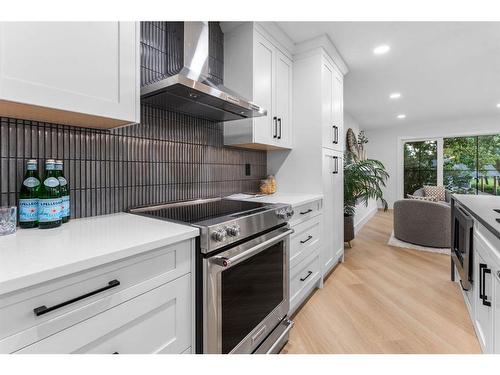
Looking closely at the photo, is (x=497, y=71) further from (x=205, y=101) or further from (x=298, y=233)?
(x=205, y=101)

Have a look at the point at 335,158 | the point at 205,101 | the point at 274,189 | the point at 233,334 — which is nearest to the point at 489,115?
the point at 335,158

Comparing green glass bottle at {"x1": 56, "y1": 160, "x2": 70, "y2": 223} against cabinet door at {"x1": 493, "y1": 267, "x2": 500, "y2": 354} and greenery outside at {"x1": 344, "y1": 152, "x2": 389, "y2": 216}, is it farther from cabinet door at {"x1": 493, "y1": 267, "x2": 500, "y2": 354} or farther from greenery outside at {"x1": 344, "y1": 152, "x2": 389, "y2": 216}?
greenery outside at {"x1": 344, "y1": 152, "x2": 389, "y2": 216}

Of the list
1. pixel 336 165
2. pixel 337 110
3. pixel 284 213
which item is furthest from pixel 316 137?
pixel 284 213

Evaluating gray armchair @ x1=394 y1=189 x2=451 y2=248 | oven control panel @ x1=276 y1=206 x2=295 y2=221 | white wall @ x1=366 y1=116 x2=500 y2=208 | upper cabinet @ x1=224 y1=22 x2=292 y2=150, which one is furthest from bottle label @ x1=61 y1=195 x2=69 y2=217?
white wall @ x1=366 y1=116 x2=500 y2=208

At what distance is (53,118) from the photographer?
108 centimetres

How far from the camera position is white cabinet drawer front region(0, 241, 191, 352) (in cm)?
61

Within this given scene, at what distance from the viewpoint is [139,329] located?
872 mm

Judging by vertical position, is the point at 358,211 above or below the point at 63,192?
below

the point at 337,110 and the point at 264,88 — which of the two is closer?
the point at 264,88

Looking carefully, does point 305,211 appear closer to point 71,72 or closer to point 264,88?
point 264,88

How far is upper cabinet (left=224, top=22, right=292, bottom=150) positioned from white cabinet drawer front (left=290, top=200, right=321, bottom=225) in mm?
621

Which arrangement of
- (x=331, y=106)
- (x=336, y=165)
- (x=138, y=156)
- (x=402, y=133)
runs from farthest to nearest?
(x=402, y=133)
(x=336, y=165)
(x=331, y=106)
(x=138, y=156)

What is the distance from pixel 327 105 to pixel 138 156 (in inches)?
74.2
